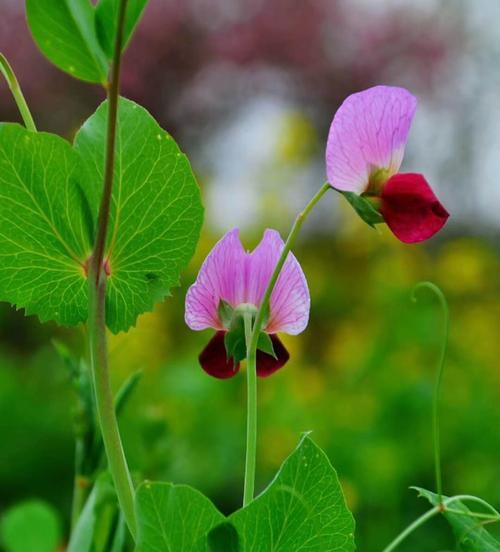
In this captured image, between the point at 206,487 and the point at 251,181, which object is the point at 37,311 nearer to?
the point at 206,487

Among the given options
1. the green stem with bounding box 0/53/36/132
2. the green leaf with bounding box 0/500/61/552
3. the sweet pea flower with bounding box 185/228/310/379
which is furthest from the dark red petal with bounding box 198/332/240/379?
the green leaf with bounding box 0/500/61/552

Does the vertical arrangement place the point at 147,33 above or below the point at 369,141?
above

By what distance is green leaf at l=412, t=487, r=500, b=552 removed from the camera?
1.32 feet

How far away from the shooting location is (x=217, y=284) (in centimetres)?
43

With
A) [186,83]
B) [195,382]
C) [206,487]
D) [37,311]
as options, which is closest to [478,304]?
[195,382]

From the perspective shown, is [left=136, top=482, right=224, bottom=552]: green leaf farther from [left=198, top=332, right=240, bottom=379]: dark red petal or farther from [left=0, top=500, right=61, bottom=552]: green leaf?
[left=0, top=500, right=61, bottom=552]: green leaf

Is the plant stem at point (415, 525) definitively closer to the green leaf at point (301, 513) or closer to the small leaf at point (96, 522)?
the green leaf at point (301, 513)

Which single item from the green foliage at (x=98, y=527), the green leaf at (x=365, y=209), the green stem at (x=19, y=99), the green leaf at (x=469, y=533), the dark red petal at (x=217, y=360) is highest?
the green stem at (x=19, y=99)

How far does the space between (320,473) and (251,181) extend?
166 inches

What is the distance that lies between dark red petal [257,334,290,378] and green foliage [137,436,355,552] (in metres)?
0.08

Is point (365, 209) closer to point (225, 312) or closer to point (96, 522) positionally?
point (225, 312)

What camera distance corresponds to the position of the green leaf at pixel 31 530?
0.71 metres

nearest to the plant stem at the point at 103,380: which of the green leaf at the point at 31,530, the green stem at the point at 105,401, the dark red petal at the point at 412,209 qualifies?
the green stem at the point at 105,401

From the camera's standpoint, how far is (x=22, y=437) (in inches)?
86.7
